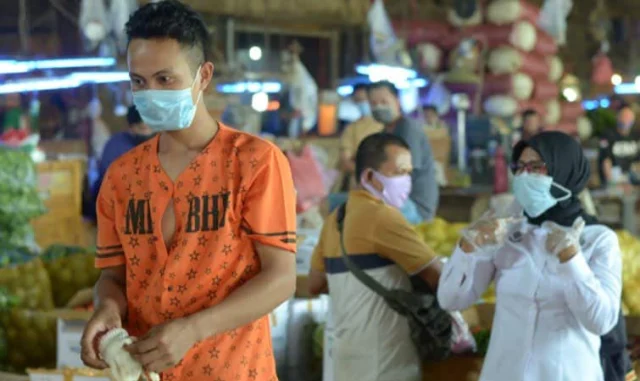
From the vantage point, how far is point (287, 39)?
49.4 feet

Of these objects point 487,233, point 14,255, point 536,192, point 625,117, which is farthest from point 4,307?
point 625,117

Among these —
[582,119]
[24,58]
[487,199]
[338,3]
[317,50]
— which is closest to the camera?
[24,58]

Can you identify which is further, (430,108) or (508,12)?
(430,108)

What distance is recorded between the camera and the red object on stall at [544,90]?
14977 millimetres

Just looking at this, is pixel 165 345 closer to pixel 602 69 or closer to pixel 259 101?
pixel 259 101

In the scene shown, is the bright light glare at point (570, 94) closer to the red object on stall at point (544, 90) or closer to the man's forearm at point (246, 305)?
the red object on stall at point (544, 90)

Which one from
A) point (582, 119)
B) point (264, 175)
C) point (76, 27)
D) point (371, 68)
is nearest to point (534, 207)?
point (264, 175)

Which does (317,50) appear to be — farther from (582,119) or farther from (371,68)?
(582,119)

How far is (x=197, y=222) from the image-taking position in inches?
102

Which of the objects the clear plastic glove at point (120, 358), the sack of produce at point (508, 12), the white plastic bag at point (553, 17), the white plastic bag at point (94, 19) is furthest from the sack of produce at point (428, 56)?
the clear plastic glove at point (120, 358)

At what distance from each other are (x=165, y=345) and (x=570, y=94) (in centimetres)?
1551

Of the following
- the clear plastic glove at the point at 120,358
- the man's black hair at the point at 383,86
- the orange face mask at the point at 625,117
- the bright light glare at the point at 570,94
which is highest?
the man's black hair at the point at 383,86

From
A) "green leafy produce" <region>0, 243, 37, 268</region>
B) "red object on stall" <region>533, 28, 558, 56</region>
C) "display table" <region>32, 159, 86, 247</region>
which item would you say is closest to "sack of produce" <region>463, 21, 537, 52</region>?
"red object on stall" <region>533, 28, 558, 56</region>

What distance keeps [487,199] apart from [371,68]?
2.45 metres
